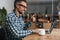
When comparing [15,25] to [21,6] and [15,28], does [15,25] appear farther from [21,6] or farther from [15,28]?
[21,6]

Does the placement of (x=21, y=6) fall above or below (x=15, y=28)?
above

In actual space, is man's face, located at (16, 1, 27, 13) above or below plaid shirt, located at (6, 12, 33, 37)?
above

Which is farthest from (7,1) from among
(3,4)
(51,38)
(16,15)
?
(51,38)

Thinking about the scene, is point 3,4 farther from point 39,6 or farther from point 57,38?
point 57,38

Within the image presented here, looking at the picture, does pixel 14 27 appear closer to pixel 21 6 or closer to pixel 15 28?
pixel 15 28

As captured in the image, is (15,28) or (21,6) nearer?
(15,28)

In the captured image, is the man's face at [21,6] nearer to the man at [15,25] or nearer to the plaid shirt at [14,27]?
the man at [15,25]

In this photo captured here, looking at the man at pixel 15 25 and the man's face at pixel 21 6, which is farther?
the man's face at pixel 21 6

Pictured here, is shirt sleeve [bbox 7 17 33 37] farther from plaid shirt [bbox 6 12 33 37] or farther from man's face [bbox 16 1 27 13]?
man's face [bbox 16 1 27 13]

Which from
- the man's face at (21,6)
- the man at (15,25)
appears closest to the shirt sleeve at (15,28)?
the man at (15,25)

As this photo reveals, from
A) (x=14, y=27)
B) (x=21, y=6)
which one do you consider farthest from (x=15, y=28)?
(x=21, y=6)

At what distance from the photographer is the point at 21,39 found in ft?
7.09

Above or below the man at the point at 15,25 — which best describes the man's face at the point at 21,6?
above

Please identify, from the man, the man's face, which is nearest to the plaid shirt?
the man
